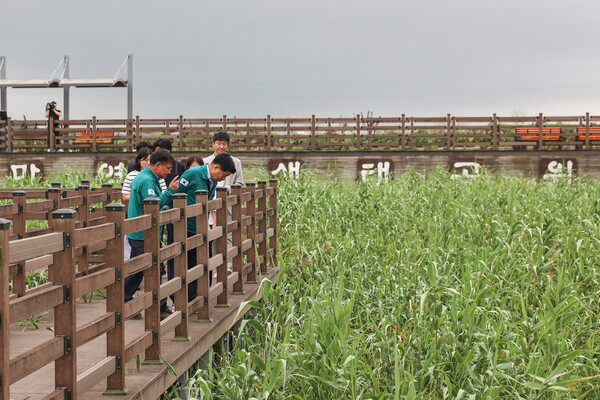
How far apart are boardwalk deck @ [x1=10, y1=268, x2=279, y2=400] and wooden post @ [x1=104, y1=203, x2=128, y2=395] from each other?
97 millimetres

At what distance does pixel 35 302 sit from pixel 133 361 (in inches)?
64.0

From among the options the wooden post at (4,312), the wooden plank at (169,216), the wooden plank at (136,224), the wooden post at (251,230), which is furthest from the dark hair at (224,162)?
the wooden post at (4,312)

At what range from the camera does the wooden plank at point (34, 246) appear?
9.87ft

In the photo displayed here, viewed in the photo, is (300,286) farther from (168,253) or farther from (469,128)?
(469,128)

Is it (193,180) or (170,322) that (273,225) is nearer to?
(193,180)

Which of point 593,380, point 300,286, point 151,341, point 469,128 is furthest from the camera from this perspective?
point 469,128

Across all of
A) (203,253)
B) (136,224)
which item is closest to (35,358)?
(136,224)

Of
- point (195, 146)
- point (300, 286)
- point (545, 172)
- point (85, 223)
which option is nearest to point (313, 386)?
point (300, 286)

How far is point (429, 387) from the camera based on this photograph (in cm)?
501

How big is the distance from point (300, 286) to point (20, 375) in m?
5.09

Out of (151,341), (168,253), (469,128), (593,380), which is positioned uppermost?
(469,128)

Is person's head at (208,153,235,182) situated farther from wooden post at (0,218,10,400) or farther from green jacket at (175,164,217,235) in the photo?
wooden post at (0,218,10,400)

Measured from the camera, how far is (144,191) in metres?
5.87

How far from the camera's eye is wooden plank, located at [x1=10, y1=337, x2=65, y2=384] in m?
3.09
